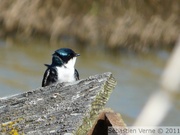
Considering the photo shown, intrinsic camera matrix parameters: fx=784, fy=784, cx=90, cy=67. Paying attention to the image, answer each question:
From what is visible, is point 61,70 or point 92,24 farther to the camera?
point 92,24

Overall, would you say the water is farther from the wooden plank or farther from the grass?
the wooden plank

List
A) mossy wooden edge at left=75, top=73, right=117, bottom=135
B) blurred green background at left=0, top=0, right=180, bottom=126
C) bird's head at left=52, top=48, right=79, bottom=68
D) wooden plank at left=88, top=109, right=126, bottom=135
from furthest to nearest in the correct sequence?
blurred green background at left=0, top=0, right=180, bottom=126
bird's head at left=52, top=48, right=79, bottom=68
wooden plank at left=88, top=109, right=126, bottom=135
mossy wooden edge at left=75, top=73, right=117, bottom=135

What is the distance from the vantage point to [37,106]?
2.30 meters

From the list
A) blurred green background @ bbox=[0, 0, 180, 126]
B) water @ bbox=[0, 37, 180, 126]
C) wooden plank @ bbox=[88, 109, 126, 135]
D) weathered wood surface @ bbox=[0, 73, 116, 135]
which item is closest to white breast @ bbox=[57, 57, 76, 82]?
wooden plank @ bbox=[88, 109, 126, 135]

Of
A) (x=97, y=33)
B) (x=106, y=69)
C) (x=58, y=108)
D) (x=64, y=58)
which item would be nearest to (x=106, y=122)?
(x=58, y=108)

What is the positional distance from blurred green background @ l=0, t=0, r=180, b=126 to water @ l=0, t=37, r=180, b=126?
0.5 inches

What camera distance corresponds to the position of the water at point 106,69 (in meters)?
8.57

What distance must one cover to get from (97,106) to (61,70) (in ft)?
9.17

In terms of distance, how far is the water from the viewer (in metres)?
8.57

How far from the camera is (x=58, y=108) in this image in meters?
2.25

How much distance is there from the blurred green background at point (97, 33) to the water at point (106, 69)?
0.04 feet

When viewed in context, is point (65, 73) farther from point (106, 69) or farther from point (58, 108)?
point (106, 69)

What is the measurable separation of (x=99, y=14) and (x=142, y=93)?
6.49 feet

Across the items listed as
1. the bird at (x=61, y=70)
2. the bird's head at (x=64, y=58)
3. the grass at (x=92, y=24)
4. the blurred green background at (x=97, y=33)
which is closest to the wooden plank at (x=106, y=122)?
the bird at (x=61, y=70)
